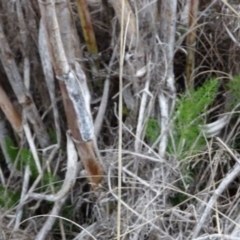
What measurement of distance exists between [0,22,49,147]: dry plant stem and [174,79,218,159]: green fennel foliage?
0.25m

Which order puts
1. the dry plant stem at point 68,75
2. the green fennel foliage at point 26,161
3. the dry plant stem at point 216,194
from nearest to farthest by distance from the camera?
the dry plant stem at point 68,75
the dry plant stem at point 216,194
the green fennel foliage at point 26,161

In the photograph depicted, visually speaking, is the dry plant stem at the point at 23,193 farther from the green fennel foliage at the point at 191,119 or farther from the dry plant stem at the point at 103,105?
the green fennel foliage at the point at 191,119

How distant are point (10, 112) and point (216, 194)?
39 centimetres

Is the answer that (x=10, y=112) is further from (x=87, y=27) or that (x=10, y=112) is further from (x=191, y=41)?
(x=191, y=41)

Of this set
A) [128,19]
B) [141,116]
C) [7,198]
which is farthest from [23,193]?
[128,19]

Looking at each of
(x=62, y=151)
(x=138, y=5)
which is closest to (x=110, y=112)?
(x=62, y=151)

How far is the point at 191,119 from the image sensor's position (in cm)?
97

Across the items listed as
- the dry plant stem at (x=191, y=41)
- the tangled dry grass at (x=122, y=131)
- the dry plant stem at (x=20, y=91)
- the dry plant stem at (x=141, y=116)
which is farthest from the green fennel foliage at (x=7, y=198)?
the dry plant stem at (x=191, y=41)

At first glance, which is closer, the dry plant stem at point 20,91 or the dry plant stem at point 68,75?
the dry plant stem at point 68,75

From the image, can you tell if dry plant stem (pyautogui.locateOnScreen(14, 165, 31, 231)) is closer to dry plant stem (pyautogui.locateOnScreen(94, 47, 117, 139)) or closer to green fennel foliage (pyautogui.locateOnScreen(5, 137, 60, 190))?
green fennel foliage (pyautogui.locateOnScreen(5, 137, 60, 190))

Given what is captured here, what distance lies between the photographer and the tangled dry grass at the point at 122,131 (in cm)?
96

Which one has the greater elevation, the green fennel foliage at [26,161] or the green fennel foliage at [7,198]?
the green fennel foliage at [26,161]

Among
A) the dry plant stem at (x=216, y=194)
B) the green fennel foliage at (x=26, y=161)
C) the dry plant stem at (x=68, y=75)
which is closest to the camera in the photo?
the dry plant stem at (x=68, y=75)

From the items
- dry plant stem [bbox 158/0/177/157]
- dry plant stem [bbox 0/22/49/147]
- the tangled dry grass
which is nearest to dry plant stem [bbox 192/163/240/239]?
the tangled dry grass
